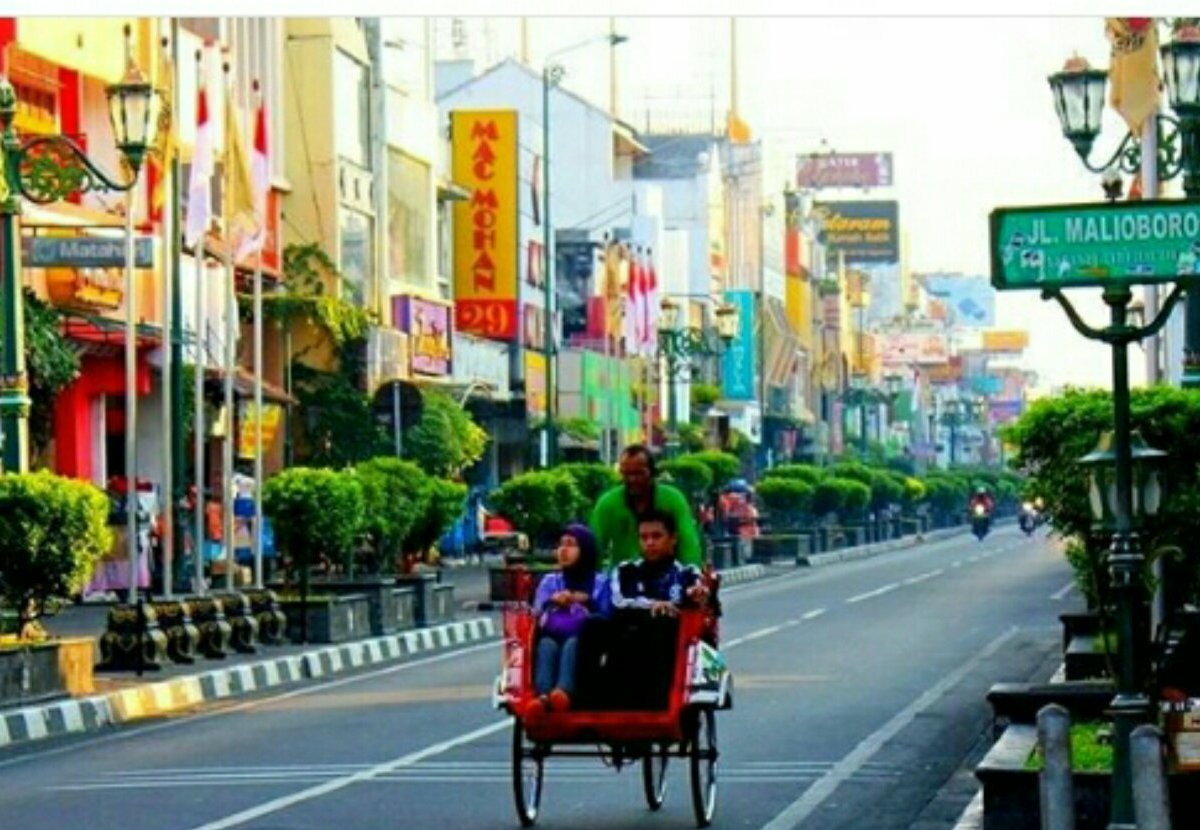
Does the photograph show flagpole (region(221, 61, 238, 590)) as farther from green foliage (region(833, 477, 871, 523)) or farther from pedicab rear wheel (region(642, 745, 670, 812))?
green foliage (region(833, 477, 871, 523))

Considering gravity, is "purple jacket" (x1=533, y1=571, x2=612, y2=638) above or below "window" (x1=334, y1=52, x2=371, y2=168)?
below

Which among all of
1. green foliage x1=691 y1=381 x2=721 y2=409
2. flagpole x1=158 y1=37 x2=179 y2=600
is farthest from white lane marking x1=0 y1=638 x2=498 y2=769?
green foliage x1=691 y1=381 x2=721 y2=409

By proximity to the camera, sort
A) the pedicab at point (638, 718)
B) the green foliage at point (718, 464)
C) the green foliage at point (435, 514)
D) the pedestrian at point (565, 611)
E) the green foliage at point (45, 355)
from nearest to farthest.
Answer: the pedicab at point (638, 718) → the pedestrian at point (565, 611) → the green foliage at point (435, 514) → the green foliage at point (45, 355) → the green foliage at point (718, 464)

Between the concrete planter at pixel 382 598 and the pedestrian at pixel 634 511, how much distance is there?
19844 millimetres

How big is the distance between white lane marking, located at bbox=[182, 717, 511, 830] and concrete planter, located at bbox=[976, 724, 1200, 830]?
3.53m

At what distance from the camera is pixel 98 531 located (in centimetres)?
2619

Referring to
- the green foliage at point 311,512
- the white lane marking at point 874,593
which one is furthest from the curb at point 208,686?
the white lane marking at point 874,593

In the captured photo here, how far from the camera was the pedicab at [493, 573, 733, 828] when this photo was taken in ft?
54.6

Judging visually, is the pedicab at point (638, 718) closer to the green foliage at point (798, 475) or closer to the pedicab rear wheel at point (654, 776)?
the pedicab rear wheel at point (654, 776)

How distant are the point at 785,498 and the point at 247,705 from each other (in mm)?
62366

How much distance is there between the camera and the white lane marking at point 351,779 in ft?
55.7

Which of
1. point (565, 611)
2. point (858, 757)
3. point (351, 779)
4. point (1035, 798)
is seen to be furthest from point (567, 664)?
point (858, 757)

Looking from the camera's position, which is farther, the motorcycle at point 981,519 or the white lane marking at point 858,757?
the motorcycle at point 981,519

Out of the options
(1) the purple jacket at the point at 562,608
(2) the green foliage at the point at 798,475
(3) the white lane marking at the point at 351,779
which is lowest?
(3) the white lane marking at the point at 351,779
